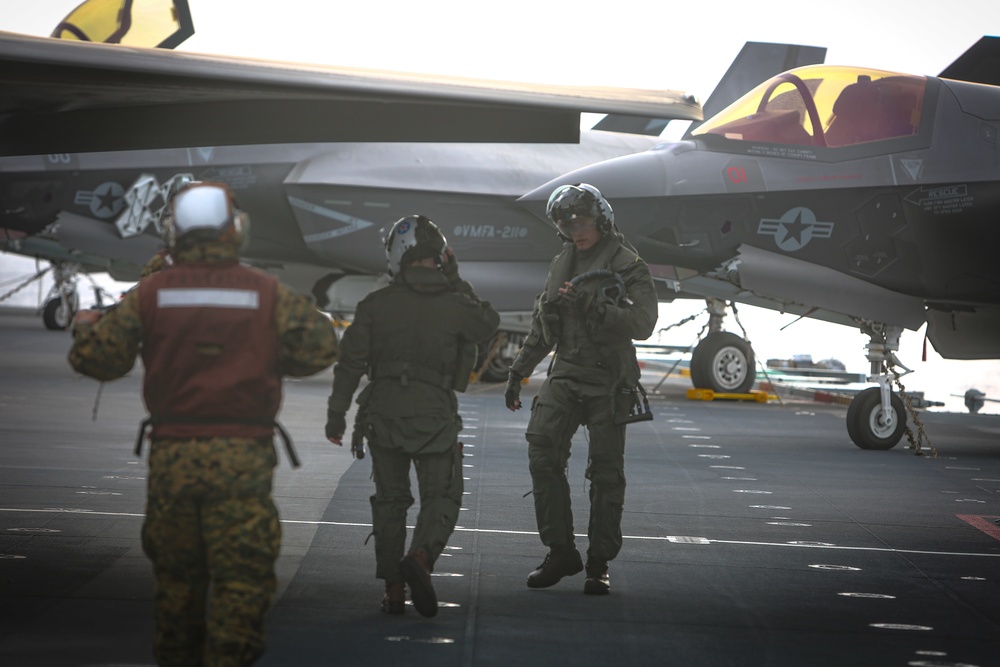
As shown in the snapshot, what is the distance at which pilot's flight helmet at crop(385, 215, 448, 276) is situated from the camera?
544 cm

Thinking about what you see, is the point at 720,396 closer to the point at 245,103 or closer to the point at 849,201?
the point at 849,201

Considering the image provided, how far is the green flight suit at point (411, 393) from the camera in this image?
17.5 feet

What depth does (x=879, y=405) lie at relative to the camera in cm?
1237

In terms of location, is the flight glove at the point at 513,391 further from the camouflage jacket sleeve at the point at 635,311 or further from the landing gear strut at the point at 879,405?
the landing gear strut at the point at 879,405

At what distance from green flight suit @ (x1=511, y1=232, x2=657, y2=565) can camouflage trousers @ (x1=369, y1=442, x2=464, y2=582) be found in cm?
62

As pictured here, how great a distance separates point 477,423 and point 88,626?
9377 mm

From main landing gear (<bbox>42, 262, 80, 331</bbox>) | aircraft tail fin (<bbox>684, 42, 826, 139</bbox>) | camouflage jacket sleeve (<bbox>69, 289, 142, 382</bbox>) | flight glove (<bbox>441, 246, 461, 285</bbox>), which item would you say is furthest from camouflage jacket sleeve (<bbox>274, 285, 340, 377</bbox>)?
main landing gear (<bbox>42, 262, 80, 331</bbox>)

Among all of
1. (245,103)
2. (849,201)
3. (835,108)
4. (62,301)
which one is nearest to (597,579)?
(245,103)

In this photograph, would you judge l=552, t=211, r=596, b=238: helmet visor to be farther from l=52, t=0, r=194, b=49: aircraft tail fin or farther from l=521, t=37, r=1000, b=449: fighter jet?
l=521, t=37, r=1000, b=449: fighter jet

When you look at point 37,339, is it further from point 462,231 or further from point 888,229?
point 888,229

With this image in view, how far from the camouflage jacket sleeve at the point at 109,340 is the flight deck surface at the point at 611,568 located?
116 centimetres

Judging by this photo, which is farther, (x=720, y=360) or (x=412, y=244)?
(x=720, y=360)

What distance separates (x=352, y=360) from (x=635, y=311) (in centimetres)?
148

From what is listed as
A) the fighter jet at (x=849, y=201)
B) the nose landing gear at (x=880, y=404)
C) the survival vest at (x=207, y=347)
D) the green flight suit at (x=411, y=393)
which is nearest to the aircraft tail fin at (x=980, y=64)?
the fighter jet at (x=849, y=201)
